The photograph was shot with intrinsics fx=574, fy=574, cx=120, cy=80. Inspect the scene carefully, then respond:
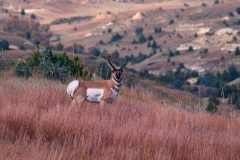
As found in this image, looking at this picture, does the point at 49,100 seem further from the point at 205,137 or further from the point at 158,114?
the point at 205,137

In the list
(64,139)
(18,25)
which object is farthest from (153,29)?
(64,139)

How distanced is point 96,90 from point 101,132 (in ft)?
7.47

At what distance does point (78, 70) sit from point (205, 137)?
754 cm

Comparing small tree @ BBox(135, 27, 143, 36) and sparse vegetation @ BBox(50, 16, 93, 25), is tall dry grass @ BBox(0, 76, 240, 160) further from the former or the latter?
sparse vegetation @ BBox(50, 16, 93, 25)

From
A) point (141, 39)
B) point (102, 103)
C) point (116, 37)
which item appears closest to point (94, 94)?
point (102, 103)

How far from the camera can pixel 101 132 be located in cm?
916

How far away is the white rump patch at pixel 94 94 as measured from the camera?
37.0 feet

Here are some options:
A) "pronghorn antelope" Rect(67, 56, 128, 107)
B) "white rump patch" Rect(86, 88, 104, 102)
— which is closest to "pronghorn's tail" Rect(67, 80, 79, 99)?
"pronghorn antelope" Rect(67, 56, 128, 107)

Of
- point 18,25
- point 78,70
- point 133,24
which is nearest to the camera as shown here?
point 78,70

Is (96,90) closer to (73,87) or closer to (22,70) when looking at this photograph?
(73,87)

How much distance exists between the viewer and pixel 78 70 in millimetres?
16781

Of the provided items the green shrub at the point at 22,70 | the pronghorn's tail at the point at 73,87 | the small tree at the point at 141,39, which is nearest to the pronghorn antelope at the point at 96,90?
the pronghorn's tail at the point at 73,87

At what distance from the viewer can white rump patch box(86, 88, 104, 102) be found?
37.0 feet

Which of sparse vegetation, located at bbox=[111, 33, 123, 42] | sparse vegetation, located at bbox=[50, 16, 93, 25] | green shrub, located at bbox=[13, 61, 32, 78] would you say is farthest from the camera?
sparse vegetation, located at bbox=[50, 16, 93, 25]
